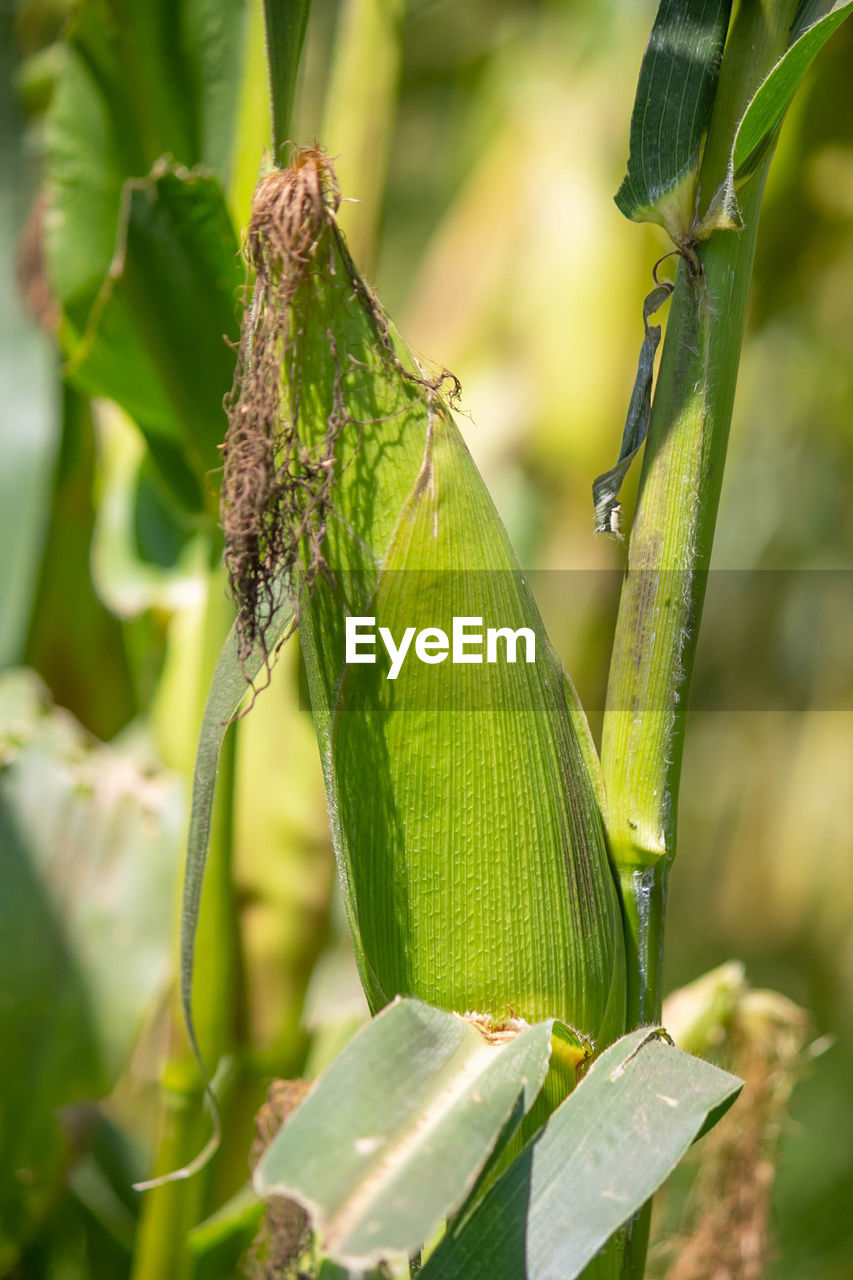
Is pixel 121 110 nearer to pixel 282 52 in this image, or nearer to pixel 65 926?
pixel 282 52

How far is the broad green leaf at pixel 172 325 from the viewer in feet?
1.23

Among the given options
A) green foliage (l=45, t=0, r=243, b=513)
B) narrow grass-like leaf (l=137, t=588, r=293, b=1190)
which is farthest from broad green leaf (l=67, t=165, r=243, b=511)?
narrow grass-like leaf (l=137, t=588, r=293, b=1190)

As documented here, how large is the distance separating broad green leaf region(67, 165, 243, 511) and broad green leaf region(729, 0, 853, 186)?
0.18 meters

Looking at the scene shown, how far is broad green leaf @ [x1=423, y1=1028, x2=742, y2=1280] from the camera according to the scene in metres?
0.21

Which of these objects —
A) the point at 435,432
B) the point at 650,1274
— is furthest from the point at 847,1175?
the point at 435,432

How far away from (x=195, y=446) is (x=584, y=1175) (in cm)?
34

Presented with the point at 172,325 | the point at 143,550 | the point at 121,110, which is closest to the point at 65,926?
the point at 143,550

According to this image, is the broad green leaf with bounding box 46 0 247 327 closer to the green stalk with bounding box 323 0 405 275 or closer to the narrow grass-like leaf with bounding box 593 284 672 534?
the green stalk with bounding box 323 0 405 275

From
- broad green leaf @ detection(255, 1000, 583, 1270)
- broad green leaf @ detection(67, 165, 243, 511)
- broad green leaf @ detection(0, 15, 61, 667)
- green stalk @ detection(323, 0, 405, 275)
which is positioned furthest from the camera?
broad green leaf @ detection(0, 15, 61, 667)

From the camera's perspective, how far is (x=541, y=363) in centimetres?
70

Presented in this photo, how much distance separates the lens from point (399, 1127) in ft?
0.67

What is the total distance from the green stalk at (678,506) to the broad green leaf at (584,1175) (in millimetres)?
49

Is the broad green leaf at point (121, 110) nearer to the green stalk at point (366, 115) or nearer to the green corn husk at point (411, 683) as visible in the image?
the green stalk at point (366, 115)

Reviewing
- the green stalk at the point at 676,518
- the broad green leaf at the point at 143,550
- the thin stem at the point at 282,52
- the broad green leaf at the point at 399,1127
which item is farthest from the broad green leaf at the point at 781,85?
the broad green leaf at the point at 143,550
